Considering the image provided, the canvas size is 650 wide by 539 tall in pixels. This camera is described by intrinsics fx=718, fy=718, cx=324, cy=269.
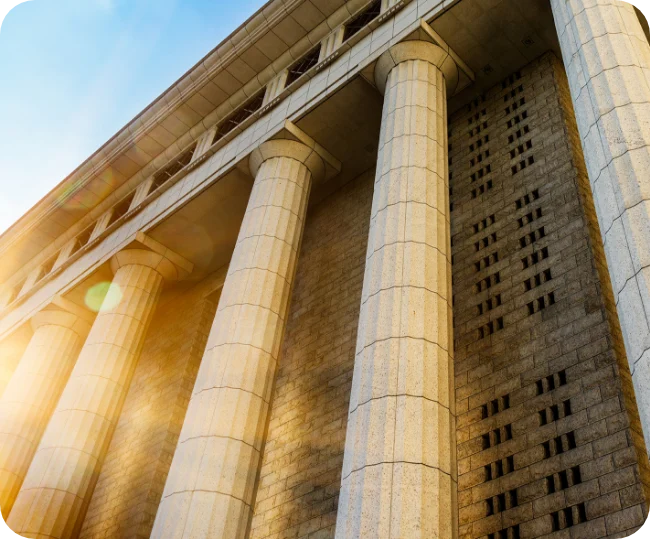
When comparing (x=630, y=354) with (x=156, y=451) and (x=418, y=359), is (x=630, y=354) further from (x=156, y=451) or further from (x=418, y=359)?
(x=156, y=451)

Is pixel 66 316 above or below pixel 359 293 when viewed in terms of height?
above

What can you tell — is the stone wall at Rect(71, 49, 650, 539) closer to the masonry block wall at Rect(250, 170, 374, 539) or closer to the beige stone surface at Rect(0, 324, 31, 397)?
the masonry block wall at Rect(250, 170, 374, 539)

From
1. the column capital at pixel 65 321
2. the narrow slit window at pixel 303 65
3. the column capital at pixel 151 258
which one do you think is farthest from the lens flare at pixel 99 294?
the narrow slit window at pixel 303 65

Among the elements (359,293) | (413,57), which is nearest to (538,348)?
(359,293)

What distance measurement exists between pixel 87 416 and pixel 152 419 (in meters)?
3.12

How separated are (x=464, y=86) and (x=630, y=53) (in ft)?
23.8

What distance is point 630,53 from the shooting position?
11469mm

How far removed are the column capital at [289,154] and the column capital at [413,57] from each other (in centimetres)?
285

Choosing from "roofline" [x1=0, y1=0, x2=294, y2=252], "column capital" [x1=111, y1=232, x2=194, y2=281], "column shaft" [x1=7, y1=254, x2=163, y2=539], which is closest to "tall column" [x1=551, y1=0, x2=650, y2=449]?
"roofline" [x1=0, y1=0, x2=294, y2=252]

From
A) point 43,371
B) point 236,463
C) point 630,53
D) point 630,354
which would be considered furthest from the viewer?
point 43,371

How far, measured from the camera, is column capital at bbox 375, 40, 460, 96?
1698 centimetres

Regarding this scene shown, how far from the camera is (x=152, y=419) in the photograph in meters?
22.1

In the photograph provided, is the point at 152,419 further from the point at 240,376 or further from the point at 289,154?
the point at 289,154

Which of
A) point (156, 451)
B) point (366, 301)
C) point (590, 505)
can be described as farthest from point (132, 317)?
point (590, 505)
